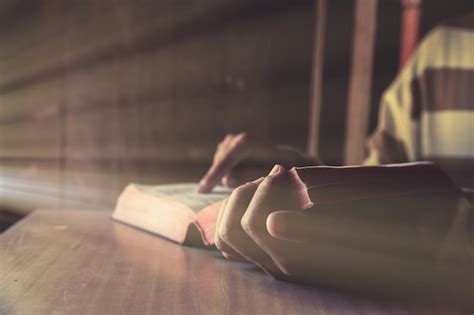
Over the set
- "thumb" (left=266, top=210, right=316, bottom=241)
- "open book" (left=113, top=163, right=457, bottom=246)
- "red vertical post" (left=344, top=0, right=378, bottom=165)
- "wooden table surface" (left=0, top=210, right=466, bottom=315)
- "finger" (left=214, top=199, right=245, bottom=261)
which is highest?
"red vertical post" (left=344, top=0, right=378, bottom=165)

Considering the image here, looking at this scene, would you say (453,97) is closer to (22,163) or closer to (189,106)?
(189,106)

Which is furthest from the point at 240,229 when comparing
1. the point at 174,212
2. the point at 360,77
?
the point at 360,77

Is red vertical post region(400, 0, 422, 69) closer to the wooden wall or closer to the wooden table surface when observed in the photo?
the wooden wall

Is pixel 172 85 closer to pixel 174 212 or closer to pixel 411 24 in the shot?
pixel 411 24

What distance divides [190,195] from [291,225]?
26 centimetres

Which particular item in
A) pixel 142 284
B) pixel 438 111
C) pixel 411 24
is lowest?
pixel 142 284

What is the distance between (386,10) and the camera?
1.87m

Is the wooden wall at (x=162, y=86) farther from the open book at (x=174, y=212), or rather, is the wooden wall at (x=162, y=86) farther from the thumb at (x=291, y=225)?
the thumb at (x=291, y=225)

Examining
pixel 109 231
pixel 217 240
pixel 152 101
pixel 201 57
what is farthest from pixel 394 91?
pixel 217 240

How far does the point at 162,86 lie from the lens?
1.93 metres

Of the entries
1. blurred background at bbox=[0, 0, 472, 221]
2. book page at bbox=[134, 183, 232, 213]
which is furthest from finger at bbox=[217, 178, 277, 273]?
blurred background at bbox=[0, 0, 472, 221]

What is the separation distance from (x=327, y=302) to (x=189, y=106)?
64.2 inches

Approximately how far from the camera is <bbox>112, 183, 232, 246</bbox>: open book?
465 mm

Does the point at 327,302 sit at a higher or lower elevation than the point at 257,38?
lower
